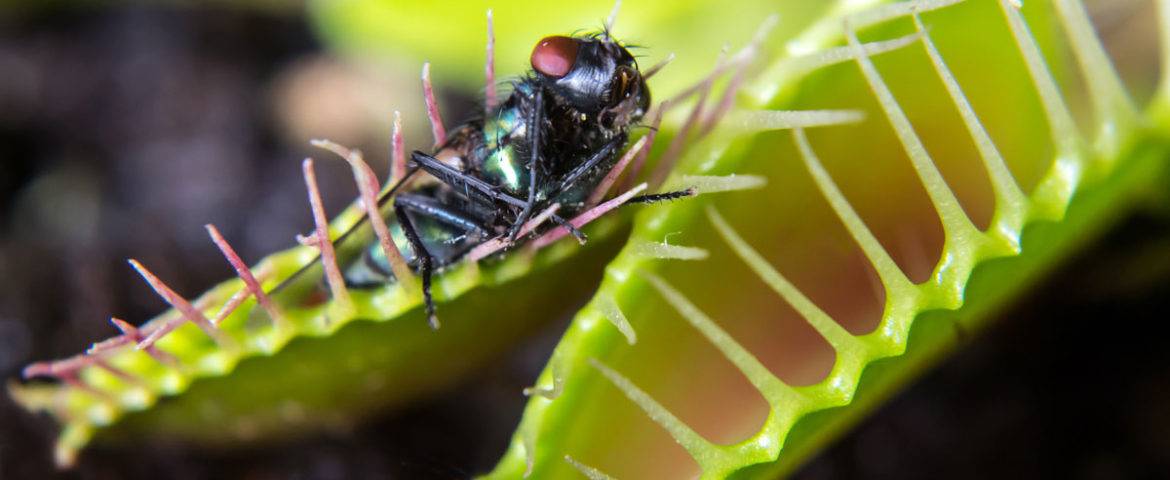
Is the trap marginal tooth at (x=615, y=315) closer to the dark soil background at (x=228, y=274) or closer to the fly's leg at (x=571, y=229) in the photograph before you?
the fly's leg at (x=571, y=229)

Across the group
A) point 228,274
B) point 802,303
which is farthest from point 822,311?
point 228,274

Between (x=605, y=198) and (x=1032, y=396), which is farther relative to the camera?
(x=1032, y=396)

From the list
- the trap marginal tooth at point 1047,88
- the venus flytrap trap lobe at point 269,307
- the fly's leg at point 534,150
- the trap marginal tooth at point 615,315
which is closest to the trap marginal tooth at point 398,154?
the venus flytrap trap lobe at point 269,307

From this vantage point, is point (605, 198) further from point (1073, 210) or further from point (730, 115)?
point (1073, 210)

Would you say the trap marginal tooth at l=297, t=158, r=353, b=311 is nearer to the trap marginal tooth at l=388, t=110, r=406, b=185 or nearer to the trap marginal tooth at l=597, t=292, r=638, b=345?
the trap marginal tooth at l=388, t=110, r=406, b=185

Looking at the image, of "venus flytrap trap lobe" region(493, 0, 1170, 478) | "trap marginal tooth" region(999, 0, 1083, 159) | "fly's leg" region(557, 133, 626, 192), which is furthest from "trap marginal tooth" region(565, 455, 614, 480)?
"trap marginal tooth" region(999, 0, 1083, 159)

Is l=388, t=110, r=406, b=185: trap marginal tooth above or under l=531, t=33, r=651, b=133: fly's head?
above

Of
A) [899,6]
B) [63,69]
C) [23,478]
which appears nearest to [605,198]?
[899,6]
